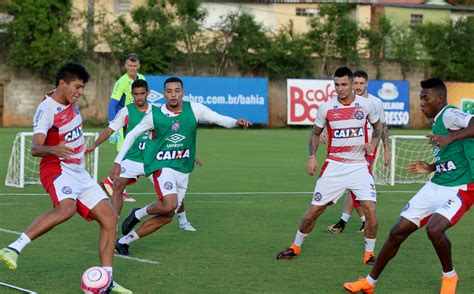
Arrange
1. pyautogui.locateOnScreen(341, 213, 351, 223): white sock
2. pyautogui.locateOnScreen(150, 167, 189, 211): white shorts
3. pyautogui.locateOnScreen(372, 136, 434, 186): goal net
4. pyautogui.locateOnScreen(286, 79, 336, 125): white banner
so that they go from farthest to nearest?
1. pyautogui.locateOnScreen(286, 79, 336, 125): white banner
2. pyautogui.locateOnScreen(372, 136, 434, 186): goal net
3. pyautogui.locateOnScreen(341, 213, 351, 223): white sock
4. pyautogui.locateOnScreen(150, 167, 189, 211): white shorts

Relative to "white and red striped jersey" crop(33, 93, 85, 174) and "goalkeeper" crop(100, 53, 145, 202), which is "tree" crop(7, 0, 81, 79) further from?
"white and red striped jersey" crop(33, 93, 85, 174)

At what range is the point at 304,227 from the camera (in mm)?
10797

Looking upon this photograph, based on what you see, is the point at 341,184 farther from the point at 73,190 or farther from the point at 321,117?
the point at 73,190

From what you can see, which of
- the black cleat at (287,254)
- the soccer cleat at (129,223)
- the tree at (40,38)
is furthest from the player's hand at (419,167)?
the tree at (40,38)

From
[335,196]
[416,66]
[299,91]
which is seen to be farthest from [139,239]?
[416,66]

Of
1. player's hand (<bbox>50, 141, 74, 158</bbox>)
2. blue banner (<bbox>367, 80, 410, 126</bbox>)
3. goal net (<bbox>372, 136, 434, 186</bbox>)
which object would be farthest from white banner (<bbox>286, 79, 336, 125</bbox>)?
player's hand (<bbox>50, 141, 74, 158</bbox>)

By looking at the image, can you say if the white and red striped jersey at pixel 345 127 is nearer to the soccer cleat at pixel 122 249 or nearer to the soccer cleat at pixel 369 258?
the soccer cleat at pixel 369 258

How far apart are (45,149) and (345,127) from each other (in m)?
3.88

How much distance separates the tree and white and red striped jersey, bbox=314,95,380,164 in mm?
31885

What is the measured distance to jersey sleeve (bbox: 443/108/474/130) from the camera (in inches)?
331

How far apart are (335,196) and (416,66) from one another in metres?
36.9

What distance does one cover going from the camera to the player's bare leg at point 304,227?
35.1 feet

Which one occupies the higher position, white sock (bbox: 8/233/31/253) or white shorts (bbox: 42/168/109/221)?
white shorts (bbox: 42/168/109/221)

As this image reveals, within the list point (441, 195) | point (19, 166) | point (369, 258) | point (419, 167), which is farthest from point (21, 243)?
point (19, 166)
